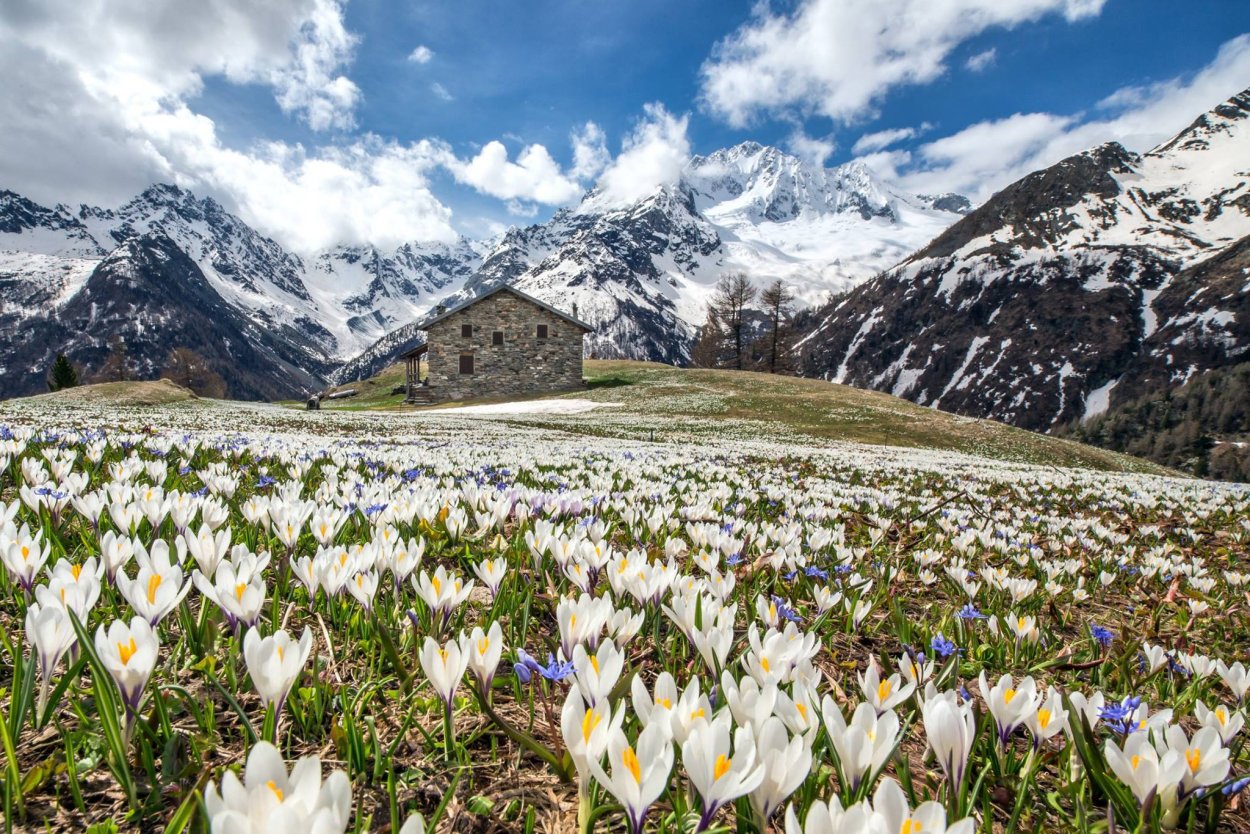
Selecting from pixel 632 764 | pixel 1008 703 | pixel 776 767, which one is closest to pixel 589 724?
pixel 632 764

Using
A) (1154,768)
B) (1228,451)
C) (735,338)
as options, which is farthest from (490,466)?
(1228,451)

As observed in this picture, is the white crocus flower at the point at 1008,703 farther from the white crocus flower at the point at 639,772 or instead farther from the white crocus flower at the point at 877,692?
the white crocus flower at the point at 639,772

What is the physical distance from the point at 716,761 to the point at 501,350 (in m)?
59.2

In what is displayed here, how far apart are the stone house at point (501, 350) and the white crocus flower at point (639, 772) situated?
2265 inches

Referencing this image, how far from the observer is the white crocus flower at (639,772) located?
1035 millimetres

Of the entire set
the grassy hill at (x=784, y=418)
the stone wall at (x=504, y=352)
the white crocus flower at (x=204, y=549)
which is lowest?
the grassy hill at (x=784, y=418)

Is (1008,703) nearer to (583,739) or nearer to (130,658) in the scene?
(583,739)

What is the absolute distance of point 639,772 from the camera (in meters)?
1.12

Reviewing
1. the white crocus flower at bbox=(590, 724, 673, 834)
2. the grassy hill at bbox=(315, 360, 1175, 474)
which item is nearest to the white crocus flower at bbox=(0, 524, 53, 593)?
the white crocus flower at bbox=(590, 724, 673, 834)

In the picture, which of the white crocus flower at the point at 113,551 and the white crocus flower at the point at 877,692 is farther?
the white crocus flower at the point at 113,551

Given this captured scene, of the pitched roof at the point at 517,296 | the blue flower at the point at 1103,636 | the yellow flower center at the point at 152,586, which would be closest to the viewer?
the yellow flower center at the point at 152,586

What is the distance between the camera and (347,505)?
3723mm

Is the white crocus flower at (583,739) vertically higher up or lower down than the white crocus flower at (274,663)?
lower down

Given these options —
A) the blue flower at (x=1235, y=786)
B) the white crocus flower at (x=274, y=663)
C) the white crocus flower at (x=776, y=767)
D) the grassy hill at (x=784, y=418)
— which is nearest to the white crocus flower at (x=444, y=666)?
the white crocus flower at (x=274, y=663)
